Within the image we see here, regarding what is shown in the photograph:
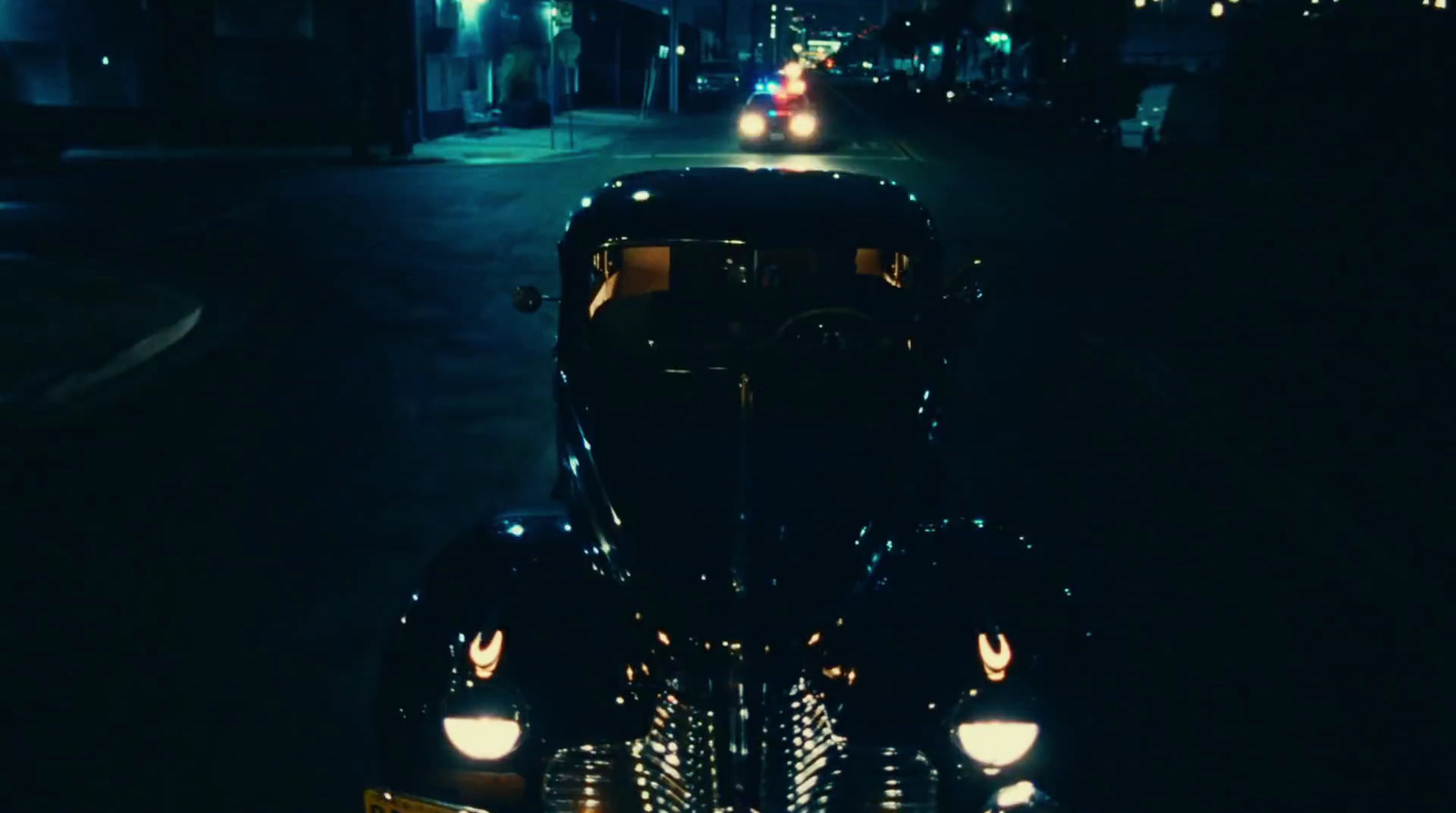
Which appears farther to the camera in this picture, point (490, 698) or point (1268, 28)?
point (1268, 28)

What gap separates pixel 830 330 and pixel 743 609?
1.40m

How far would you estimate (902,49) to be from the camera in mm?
198375

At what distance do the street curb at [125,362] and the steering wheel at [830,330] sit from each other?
7246mm

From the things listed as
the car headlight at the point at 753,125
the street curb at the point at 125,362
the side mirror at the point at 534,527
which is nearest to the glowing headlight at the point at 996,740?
the side mirror at the point at 534,527

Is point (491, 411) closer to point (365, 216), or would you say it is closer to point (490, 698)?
point (490, 698)

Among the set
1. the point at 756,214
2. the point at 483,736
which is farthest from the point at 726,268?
the point at 483,736

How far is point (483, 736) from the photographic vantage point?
356 cm

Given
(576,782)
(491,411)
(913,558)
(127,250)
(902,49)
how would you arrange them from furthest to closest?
(902,49) < (127,250) < (491,411) < (913,558) < (576,782)

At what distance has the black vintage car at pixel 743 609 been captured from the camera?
3.47 metres

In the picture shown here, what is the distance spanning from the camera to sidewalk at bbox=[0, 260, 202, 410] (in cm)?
1059

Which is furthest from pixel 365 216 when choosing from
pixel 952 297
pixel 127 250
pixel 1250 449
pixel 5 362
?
pixel 952 297

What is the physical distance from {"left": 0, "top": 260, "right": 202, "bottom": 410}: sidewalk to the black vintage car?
6.97 m

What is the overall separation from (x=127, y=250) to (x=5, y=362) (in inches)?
314

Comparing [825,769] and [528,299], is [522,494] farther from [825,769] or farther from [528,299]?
[825,769]
